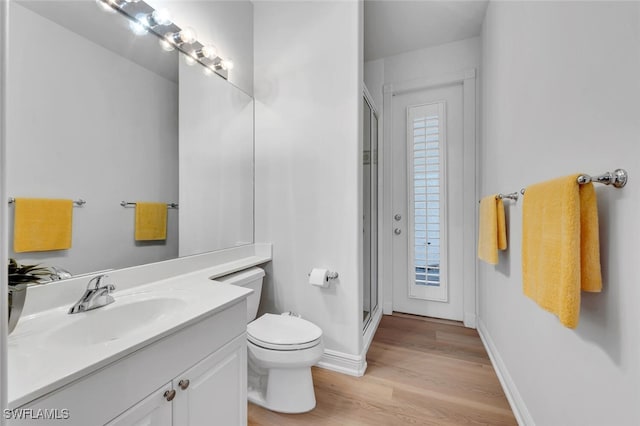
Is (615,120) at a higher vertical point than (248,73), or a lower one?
lower

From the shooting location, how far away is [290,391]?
144 centimetres

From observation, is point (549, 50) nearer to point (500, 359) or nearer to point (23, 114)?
point (500, 359)

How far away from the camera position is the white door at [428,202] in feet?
8.32

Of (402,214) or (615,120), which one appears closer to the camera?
(615,120)

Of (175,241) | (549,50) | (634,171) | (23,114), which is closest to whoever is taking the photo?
(634,171)

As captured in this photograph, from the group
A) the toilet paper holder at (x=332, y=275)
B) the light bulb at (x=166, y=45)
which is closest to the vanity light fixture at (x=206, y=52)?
the light bulb at (x=166, y=45)

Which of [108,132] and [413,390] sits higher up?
[108,132]

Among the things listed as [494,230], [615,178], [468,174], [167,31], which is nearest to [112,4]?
[167,31]

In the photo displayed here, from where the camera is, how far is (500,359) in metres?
1.72

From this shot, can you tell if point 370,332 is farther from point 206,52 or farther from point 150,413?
point 206,52

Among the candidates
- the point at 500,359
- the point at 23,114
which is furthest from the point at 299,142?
the point at 500,359

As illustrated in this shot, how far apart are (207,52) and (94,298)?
4.76ft

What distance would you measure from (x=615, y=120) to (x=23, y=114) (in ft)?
6.16

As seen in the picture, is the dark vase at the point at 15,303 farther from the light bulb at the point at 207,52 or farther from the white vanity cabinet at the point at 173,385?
the light bulb at the point at 207,52
